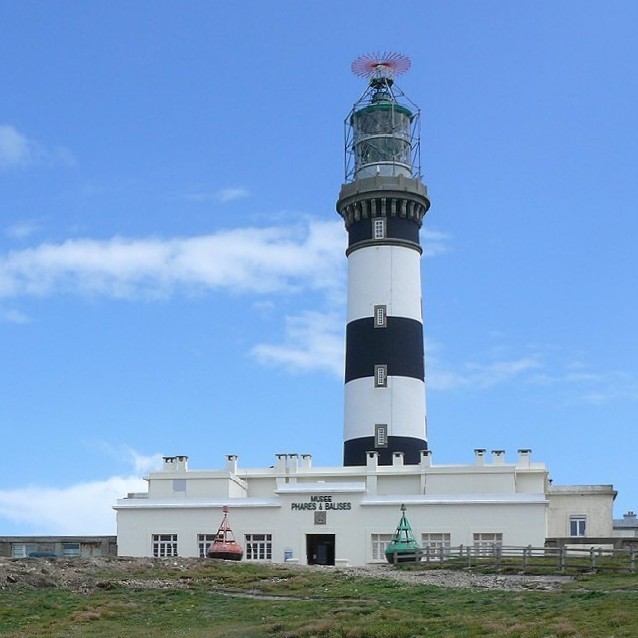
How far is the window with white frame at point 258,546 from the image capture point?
52.7 meters

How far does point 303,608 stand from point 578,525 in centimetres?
2458

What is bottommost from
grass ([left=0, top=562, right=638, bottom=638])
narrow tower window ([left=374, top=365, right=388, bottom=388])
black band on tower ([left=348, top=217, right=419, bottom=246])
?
grass ([left=0, top=562, right=638, bottom=638])

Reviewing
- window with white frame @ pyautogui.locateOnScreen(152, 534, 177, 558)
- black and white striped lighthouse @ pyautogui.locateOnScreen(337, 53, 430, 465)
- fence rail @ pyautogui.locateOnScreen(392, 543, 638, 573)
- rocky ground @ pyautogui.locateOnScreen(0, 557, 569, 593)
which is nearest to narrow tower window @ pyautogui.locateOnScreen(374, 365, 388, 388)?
black and white striped lighthouse @ pyautogui.locateOnScreen(337, 53, 430, 465)

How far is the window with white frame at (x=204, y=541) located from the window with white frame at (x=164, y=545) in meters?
1.10

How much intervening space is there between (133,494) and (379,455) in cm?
1344

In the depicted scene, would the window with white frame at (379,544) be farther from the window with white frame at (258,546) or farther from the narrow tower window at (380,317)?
the narrow tower window at (380,317)

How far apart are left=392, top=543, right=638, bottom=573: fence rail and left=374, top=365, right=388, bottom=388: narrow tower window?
37.1 ft

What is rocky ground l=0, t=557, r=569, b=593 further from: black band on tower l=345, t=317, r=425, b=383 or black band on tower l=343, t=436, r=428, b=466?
black band on tower l=345, t=317, r=425, b=383

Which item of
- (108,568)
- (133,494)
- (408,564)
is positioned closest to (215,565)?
(108,568)

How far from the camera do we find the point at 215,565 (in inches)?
1727

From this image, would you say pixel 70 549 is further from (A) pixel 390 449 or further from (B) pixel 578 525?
(B) pixel 578 525

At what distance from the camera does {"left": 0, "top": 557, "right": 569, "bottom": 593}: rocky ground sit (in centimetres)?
3828

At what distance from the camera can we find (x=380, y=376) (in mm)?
57281

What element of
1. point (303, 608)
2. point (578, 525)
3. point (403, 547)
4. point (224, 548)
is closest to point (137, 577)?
point (224, 548)
